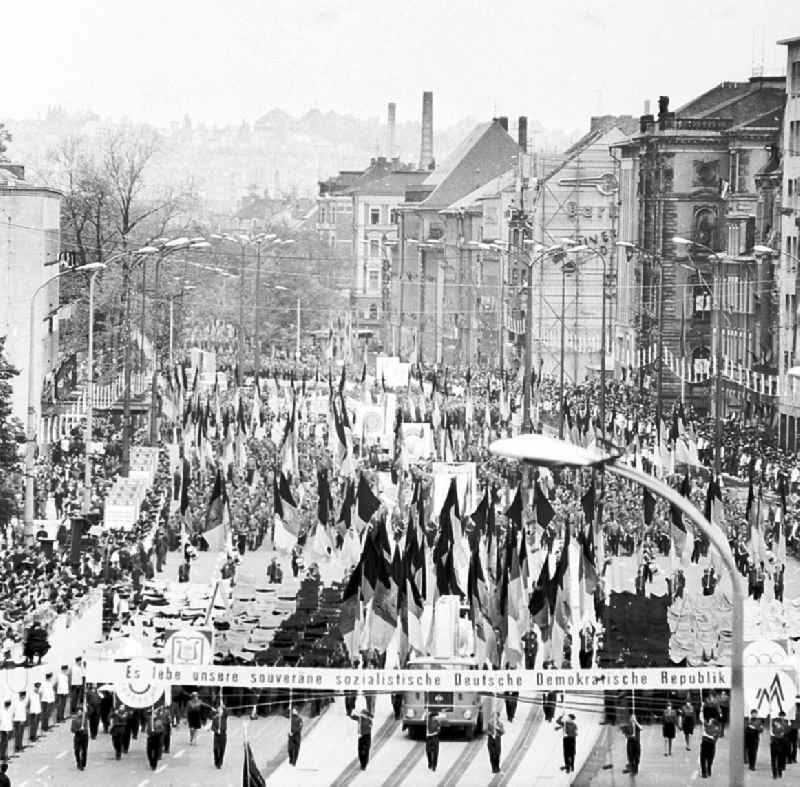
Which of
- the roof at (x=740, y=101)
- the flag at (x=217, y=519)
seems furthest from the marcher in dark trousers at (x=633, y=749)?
the roof at (x=740, y=101)

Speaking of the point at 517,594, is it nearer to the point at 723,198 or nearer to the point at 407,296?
the point at 723,198

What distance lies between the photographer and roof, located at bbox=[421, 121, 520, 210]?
18675cm

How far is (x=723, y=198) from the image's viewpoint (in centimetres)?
11656

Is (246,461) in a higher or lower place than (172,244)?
lower

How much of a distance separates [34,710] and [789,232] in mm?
63894

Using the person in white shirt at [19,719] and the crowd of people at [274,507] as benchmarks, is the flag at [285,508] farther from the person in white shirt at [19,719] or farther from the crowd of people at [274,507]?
the person in white shirt at [19,719]

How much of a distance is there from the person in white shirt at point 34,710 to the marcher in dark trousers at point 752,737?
28.8ft

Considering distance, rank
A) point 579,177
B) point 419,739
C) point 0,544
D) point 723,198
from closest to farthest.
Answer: point 419,739, point 0,544, point 723,198, point 579,177

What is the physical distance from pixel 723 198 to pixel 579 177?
2024 centimetres

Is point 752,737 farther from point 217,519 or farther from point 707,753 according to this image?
point 217,519

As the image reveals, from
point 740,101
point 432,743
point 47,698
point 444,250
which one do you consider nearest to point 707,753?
point 432,743

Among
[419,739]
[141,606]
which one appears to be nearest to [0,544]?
[141,606]

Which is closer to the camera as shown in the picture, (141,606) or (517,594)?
(517,594)

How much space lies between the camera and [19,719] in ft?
115
